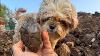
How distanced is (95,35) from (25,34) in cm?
425

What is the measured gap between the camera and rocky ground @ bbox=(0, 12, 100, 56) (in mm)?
4565

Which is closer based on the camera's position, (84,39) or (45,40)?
(45,40)

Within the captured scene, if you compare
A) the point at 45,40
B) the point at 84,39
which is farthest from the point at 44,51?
the point at 84,39

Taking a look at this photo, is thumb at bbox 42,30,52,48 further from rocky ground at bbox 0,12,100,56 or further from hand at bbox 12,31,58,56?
rocky ground at bbox 0,12,100,56

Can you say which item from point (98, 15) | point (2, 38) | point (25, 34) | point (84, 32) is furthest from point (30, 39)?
point (98, 15)

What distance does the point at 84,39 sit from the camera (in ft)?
17.2

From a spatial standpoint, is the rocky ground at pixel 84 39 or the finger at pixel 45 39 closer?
the finger at pixel 45 39

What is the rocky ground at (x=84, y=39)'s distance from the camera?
15.0 feet

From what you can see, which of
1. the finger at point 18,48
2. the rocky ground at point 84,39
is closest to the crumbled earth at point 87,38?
the rocky ground at point 84,39

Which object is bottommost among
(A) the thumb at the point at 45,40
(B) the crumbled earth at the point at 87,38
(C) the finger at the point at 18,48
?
(B) the crumbled earth at the point at 87,38

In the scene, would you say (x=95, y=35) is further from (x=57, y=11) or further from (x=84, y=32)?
(x=57, y=11)

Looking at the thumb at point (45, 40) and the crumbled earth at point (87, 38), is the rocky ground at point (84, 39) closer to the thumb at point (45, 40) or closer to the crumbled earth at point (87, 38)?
the crumbled earth at point (87, 38)

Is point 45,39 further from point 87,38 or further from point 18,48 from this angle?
point 87,38

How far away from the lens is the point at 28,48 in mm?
1273
